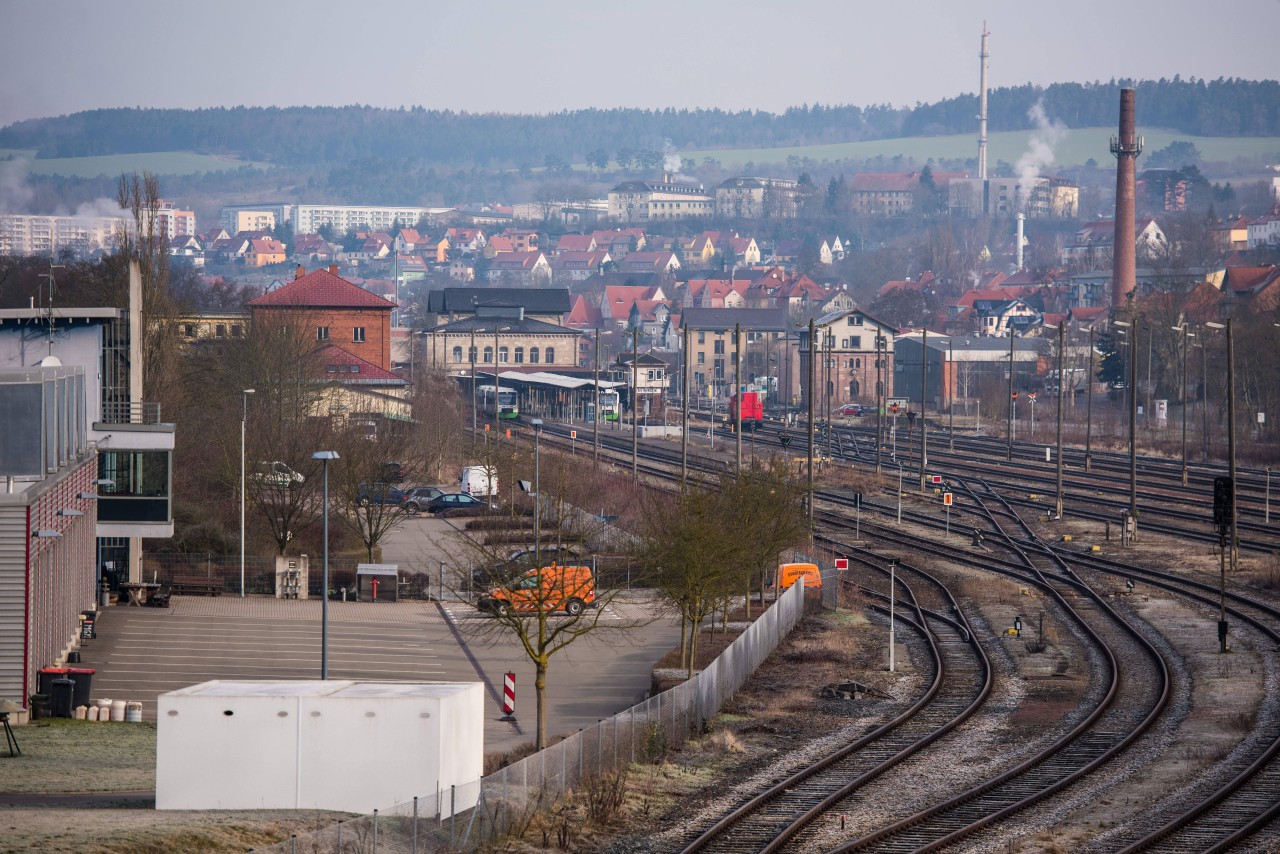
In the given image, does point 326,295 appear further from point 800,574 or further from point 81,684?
point 81,684

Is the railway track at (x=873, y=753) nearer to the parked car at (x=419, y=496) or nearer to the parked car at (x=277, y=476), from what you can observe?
the parked car at (x=277, y=476)

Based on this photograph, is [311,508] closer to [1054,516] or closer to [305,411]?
[305,411]

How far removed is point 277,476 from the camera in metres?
44.9

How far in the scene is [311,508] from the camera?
148 feet

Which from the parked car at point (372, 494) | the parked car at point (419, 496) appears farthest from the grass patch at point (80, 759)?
the parked car at point (419, 496)

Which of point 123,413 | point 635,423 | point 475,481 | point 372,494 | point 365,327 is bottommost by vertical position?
point 475,481

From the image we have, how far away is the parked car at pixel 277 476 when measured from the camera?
4419 centimetres

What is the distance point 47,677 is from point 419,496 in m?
30.7

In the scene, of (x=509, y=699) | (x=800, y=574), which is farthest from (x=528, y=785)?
(x=800, y=574)

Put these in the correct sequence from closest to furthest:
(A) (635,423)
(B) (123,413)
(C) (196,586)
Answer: (B) (123,413)
(C) (196,586)
(A) (635,423)

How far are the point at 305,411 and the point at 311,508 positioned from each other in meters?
14.1

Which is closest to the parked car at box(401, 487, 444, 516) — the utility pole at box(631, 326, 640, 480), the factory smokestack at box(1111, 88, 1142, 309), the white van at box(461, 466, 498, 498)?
the white van at box(461, 466, 498, 498)

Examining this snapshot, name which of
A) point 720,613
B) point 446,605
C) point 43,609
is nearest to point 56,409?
point 43,609

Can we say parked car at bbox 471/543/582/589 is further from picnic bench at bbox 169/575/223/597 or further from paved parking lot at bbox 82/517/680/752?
picnic bench at bbox 169/575/223/597
